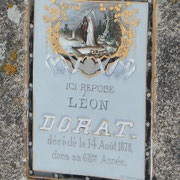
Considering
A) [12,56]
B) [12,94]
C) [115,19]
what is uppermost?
[115,19]

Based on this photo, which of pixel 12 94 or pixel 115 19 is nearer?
pixel 115 19

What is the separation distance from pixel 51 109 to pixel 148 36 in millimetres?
410

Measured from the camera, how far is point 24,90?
3.64 feet

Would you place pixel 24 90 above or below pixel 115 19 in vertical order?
below

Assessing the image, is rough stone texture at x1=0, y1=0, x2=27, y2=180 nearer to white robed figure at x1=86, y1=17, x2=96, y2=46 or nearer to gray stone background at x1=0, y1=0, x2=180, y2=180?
gray stone background at x1=0, y1=0, x2=180, y2=180

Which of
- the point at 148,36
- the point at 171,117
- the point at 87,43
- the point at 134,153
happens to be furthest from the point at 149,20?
the point at 134,153

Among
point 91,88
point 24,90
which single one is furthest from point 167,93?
point 24,90

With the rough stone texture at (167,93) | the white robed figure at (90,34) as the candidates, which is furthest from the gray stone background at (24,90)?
the white robed figure at (90,34)

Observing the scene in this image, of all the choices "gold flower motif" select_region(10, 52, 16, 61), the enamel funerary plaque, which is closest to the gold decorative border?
the enamel funerary plaque

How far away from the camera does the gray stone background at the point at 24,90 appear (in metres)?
0.99

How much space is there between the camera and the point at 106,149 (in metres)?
1.07

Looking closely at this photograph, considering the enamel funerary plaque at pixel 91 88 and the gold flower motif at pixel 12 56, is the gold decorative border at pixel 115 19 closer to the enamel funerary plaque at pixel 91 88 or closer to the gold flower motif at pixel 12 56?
the enamel funerary plaque at pixel 91 88

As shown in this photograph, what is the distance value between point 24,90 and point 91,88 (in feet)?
0.80

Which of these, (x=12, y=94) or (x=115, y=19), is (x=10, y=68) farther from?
(x=115, y=19)
